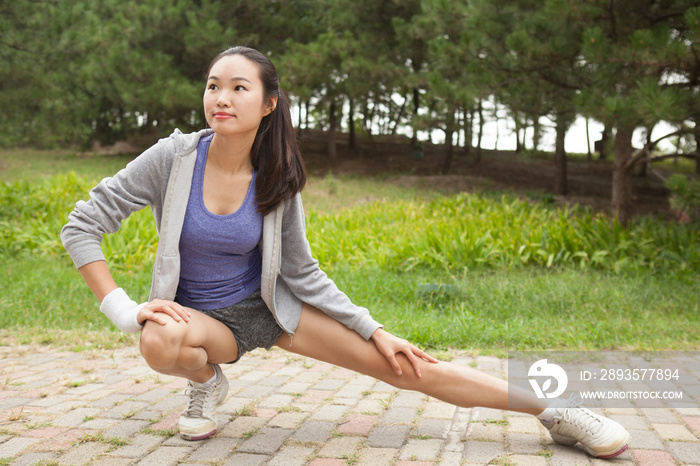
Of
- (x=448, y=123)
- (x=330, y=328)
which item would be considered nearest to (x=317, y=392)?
(x=330, y=328)

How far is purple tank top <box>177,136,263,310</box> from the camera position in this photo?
225 centimetres

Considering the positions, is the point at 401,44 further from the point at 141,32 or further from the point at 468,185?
the point at 141,32

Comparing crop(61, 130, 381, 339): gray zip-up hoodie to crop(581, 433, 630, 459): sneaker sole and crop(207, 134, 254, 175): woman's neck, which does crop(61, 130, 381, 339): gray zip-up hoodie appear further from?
crop(581, 433, 630, 459): sneaker sole

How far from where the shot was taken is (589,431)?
224 centimetres

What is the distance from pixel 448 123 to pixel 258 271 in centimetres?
1059

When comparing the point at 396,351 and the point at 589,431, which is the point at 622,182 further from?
the point at 396,351

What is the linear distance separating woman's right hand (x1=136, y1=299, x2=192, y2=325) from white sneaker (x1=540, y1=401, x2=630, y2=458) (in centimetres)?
142

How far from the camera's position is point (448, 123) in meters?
12.5

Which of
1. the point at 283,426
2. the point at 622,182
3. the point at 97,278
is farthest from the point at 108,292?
the point at 622,182

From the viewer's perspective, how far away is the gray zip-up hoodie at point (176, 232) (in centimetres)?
215

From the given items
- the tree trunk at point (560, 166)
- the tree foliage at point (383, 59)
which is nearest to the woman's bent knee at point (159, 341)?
the tree foliage at point (383, 59)

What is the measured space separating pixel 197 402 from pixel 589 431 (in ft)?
4.99

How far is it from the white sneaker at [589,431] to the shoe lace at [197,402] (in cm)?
135

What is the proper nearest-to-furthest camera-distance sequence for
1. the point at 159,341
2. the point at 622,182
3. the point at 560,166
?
the point at 159,341 → the point at 622,182 → the point at 560,166
